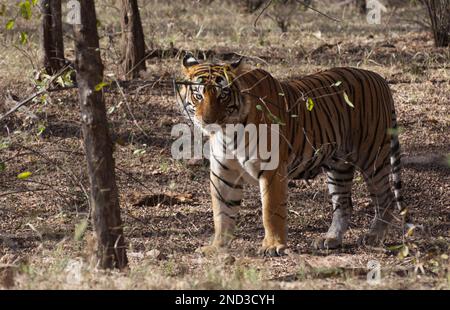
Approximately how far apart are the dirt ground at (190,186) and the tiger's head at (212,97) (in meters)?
0.22

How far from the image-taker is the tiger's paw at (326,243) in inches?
250

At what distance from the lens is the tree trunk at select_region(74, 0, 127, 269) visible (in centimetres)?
489

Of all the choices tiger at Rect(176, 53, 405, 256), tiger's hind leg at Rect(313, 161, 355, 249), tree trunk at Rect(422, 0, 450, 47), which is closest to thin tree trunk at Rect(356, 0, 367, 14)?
tree trunk at Rect(422, 0, 450, 47)

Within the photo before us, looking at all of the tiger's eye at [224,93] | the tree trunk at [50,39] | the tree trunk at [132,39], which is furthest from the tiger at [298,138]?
the tree trunk at [132,39]

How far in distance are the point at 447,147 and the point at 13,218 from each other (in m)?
3.78

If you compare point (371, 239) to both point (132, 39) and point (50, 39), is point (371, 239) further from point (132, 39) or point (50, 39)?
point (50, 39)

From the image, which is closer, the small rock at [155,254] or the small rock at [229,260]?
the small rock at [229,260]

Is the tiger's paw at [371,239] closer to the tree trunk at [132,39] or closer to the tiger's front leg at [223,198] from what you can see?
the tiger's front leg at [223,198]

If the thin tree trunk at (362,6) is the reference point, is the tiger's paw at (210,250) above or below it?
below

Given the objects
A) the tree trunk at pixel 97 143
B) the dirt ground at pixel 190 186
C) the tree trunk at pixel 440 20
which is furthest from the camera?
the tree trunk at pixel 440 20

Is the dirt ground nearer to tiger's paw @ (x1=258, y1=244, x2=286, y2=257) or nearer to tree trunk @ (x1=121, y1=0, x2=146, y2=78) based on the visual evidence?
tiger's paw @ (x1=258, y1=244, x2=286, y2=257)

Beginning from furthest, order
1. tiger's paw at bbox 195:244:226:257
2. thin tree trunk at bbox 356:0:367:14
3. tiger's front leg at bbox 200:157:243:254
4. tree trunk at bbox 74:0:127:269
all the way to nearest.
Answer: thin tree trunk at bbox 356:0:367:14 → tiger's front leg at bbox 200:157:243:254 → tiger's paw at bbox 195:244:226:257 → tree trunk at bbox 74:0:127:269

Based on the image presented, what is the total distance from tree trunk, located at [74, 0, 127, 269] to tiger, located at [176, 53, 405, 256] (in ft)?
2.93

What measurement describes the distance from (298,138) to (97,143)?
1.74 m
